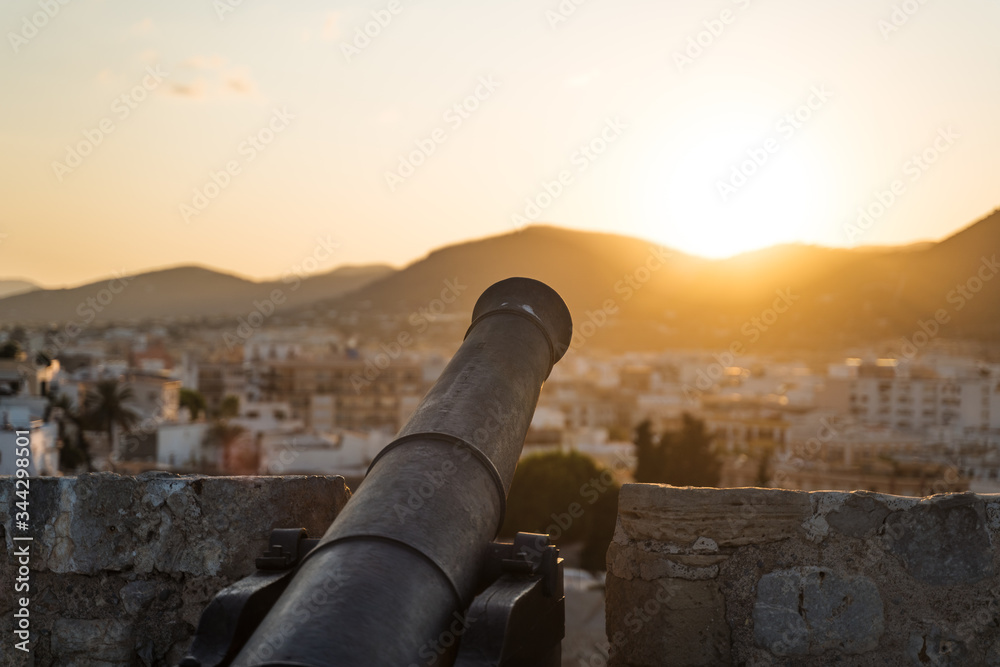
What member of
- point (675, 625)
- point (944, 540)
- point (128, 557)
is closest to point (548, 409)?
point (128, 557)

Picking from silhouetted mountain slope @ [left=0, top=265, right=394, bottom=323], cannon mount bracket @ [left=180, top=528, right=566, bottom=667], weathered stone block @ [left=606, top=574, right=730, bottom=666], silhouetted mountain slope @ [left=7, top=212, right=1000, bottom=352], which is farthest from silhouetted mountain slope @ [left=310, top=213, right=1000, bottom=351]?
cannon mount bracket @ [left=180, top=528, right=566, bottom=667]

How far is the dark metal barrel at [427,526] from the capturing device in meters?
2.14

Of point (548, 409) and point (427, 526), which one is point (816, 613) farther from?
point (548, 409)

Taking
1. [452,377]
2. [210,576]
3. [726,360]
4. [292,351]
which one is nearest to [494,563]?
[452,377]

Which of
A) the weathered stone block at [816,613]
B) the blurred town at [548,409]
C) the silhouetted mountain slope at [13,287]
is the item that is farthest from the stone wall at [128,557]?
the silhouetted mountain slope at [13,287]

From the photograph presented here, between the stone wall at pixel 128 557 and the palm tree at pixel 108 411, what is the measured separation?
38.0m

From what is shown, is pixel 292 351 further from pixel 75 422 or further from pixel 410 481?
pixel 410 481

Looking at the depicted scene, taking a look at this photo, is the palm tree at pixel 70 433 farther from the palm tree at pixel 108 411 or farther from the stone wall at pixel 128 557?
the stone wall at pixel 128 557

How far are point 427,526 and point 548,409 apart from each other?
64172mm

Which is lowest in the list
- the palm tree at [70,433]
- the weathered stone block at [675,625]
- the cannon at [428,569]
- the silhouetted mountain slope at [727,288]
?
the palm tree at [70,433]

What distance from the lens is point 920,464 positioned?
43094 millimetres

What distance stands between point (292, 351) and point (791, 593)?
76.6 metres

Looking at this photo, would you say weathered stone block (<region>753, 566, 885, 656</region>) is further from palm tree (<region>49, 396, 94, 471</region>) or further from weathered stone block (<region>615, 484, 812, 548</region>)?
palm tree (<region>49, 396, 94, 471</region>)

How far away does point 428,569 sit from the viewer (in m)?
2.37
